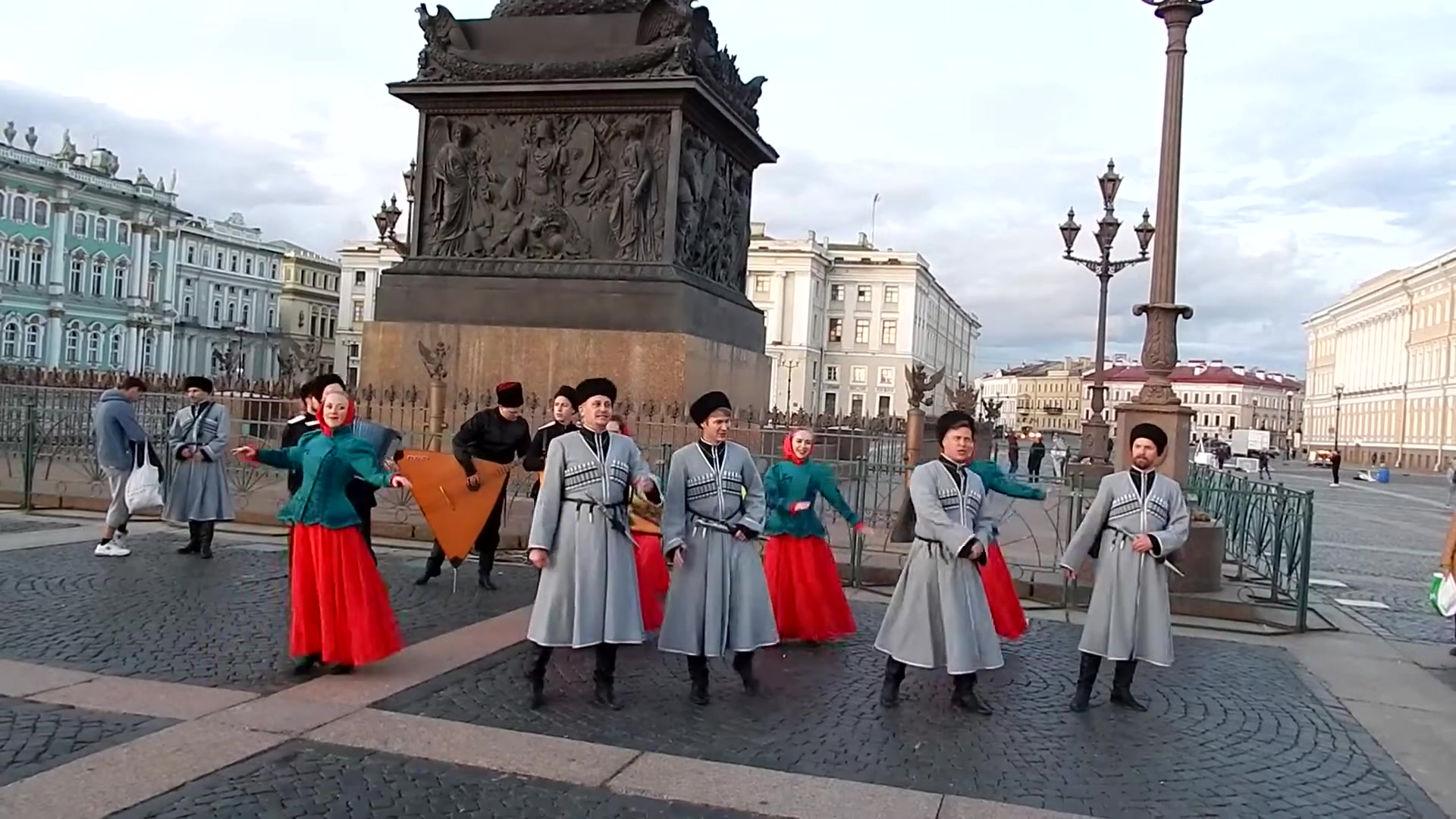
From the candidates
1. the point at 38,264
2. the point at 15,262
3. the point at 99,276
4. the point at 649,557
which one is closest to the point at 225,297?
the point at 99,276

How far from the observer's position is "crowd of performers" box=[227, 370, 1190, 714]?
23.2ft

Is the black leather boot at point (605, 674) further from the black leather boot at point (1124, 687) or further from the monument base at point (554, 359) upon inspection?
the monument base at point (554, 359)

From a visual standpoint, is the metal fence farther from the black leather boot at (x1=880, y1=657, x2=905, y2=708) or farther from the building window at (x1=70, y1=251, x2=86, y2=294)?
the building window at (x1=70, y1=251, x2=86, y2=294)

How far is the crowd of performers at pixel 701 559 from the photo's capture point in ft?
23.2

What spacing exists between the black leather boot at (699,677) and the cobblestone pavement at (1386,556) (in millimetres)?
7112

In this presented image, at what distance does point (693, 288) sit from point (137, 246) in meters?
94.1

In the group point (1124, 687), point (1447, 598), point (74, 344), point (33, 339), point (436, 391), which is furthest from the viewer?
point (74, 344)

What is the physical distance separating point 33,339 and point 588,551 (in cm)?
9448

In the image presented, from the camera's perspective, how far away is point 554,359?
57.0 ft

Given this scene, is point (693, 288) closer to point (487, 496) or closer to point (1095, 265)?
point (487, 496)

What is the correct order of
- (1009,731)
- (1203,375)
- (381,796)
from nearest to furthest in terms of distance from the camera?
(381,796) → (1009,731) → (1203,375)

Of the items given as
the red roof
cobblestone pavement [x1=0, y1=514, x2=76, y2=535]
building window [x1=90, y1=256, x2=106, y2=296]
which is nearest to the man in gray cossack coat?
cobblestone pavement [x1=0, y1=514, x2=76, y2=535]

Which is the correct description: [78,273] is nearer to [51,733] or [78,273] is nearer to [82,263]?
[82,263]

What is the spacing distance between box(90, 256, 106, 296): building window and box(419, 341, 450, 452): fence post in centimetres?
8823
